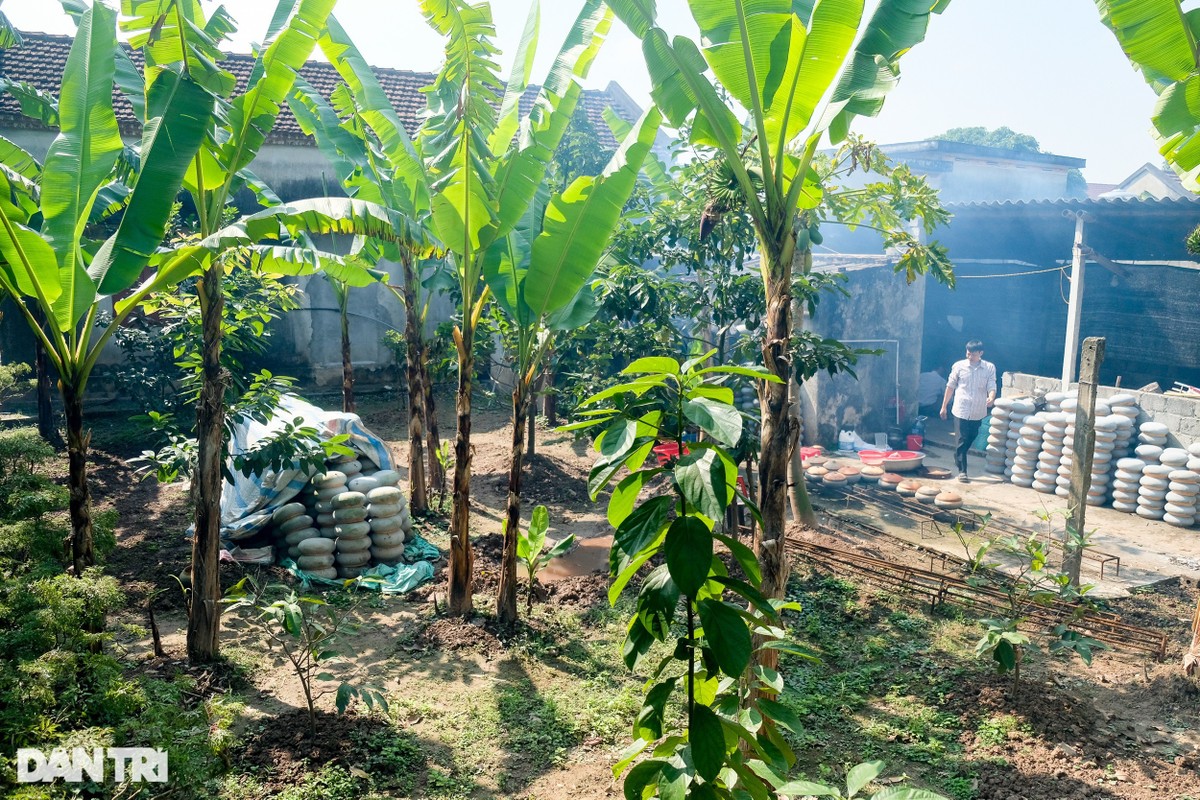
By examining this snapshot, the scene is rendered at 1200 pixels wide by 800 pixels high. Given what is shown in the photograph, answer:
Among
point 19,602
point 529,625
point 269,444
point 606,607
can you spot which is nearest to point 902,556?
point 606,607

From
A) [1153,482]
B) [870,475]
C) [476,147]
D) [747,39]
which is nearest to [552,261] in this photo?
[476,147]

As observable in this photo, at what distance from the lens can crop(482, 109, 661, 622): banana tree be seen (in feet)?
19.5

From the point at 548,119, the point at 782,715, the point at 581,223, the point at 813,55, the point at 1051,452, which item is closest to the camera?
the point at 782,715

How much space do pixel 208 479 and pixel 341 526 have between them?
2416mm

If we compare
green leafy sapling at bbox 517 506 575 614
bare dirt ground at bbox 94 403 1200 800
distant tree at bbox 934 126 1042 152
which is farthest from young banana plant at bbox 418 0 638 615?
distant tree at bbox 934 126 1042 152

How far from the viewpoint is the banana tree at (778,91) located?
4305mm

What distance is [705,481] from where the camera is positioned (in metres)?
2.59

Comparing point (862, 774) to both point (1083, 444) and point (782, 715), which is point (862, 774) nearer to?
point (782, 715)

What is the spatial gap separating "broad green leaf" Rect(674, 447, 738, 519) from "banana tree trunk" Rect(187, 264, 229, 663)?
13.0 ft

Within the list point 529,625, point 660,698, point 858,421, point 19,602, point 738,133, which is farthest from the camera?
point 858,421

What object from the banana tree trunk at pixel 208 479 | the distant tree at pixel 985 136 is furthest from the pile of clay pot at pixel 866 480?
the distant tree at pixel 985 136

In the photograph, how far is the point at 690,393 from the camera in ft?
9.49

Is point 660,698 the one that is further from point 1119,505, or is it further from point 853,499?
point 1119,505

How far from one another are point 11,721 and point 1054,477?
38.7 feet
